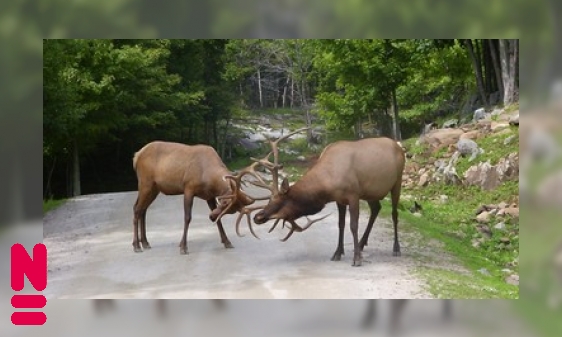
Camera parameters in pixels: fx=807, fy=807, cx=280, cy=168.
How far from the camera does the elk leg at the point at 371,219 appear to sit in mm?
6980

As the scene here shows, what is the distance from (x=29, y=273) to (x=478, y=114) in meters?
4.30

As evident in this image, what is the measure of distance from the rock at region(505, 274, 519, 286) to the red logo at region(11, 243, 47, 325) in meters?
4.00

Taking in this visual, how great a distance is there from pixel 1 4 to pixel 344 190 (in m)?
3.41

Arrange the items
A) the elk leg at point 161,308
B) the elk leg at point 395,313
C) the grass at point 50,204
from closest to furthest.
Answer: the elk leg at point 395,313
the elk leg at point 161,308
the grass at point 50,204

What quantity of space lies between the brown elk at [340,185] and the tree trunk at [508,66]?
50.8 inches

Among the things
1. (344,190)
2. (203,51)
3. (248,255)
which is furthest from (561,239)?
(203,51)

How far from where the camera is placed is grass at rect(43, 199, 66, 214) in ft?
24.0

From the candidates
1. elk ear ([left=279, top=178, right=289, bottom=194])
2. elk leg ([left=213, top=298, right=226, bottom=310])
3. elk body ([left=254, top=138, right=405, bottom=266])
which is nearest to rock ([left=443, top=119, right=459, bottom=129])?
elk body ([left=254, top=138, right=405, bottom=266])

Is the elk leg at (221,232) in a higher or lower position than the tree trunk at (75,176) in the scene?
lower

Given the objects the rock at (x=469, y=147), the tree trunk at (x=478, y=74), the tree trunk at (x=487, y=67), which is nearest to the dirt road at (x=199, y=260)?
the rock at (x=469, y=147)

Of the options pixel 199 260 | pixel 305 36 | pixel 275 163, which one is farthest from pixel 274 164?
pixel 305 36

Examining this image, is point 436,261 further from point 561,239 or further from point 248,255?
point 248,255

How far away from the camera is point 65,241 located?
23.8 ft

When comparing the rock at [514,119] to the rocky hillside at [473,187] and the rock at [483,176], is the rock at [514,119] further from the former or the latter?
the rock at [483,176]
